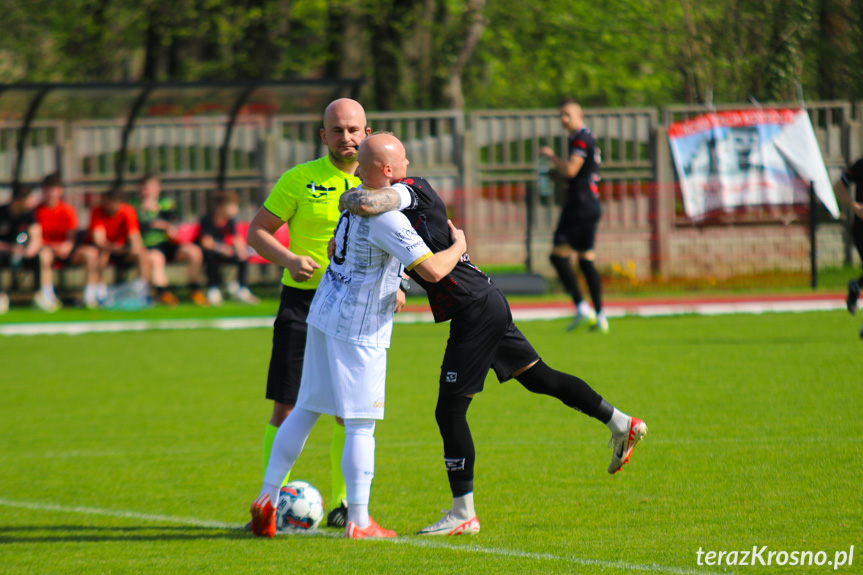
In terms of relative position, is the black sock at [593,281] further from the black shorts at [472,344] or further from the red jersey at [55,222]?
the red jersey at [55,222]

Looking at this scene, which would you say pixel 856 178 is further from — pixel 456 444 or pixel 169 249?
pixel 169 249

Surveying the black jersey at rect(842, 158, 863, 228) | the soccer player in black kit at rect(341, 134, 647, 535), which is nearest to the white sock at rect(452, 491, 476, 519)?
the soccer player in black kit at rect(341, 134, 647, 535)

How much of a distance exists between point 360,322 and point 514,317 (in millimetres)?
9803

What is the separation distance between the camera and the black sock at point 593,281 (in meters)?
11.5

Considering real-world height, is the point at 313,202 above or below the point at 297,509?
above

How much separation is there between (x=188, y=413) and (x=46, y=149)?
1168 centimetres

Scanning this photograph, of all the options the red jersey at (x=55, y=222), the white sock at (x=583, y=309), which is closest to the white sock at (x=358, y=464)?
the white sock at (x=583, y=309)

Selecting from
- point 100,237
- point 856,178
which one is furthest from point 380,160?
point 100,237

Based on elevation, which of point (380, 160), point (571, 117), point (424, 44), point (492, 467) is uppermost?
point (424, 44)

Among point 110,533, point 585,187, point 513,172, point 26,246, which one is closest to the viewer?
point 110,533

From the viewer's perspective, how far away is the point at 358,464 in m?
4.54

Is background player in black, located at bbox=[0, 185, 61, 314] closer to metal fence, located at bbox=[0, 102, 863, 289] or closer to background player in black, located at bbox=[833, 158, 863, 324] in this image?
metal fence, located at bbox=[0, 102, 863, 289]

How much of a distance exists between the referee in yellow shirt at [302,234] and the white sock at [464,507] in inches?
27.9

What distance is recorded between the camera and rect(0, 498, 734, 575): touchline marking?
3928 mm
